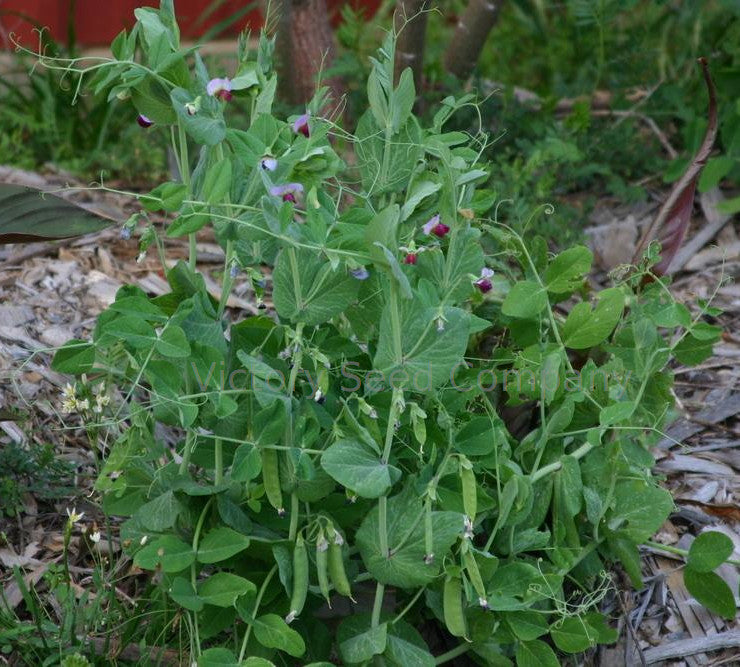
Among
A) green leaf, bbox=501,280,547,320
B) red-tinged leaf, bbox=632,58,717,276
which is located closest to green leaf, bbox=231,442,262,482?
green leaf, bbox=501,280,547,320

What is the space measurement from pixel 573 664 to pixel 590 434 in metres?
0.47

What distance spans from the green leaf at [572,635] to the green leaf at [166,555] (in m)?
0.56

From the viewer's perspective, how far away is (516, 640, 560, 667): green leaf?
156 centimetres

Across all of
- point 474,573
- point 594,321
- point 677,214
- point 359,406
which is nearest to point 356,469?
point 359,406

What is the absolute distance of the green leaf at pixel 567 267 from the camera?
1729 mm

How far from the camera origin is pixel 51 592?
6.07 ft

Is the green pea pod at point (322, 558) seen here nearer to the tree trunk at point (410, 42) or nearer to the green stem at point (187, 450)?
the green stem at point (187, 450)

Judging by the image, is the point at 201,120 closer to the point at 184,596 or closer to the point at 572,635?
the point at 184,596

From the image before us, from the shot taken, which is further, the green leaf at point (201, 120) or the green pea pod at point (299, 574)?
the green pea pod at point (299, 574)

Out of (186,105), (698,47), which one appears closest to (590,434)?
(186,105)

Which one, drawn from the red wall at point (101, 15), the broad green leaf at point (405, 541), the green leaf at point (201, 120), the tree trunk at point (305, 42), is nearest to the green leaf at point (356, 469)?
the broad green leaf at point (405, 541)

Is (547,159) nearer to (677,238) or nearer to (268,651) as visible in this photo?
(677,238)

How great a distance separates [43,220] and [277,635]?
0.83 m

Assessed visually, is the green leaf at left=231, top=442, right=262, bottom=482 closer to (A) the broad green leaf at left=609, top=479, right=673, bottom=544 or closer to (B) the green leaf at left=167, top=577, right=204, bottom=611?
(B) the green leaf at left=167, top=577, right=204, bottom=611
